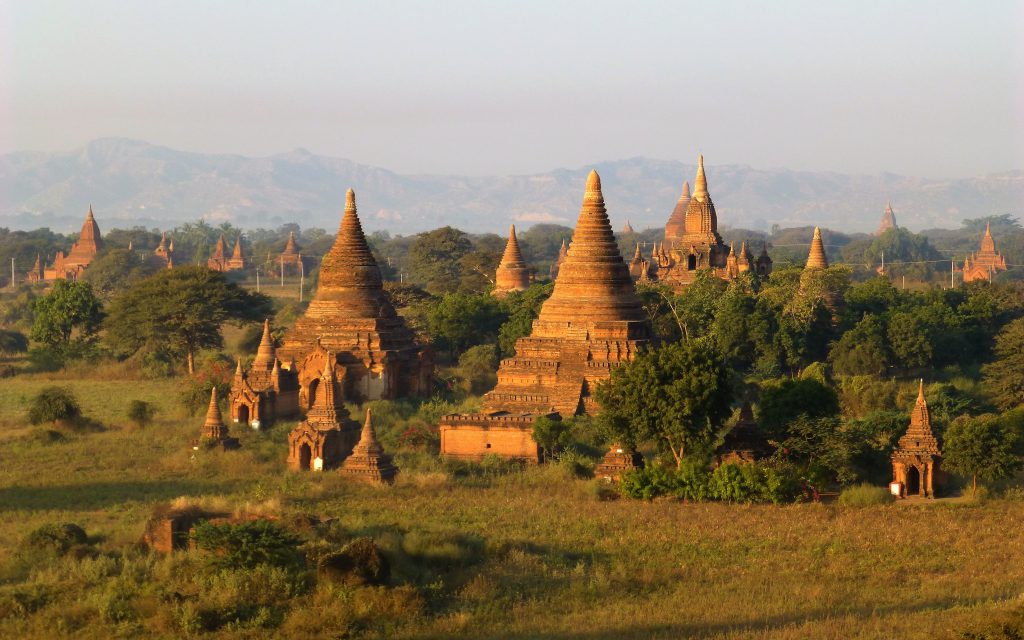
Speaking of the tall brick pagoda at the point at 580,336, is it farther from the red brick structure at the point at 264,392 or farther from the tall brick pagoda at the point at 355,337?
the red brick structure at the point at 264,392

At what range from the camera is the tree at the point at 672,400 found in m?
32.0

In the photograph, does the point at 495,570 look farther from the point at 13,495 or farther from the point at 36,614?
the point at 13,495

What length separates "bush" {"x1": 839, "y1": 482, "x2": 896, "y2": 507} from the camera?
3011cm

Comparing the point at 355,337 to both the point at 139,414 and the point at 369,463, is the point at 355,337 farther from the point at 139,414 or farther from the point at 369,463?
the point at 369,463

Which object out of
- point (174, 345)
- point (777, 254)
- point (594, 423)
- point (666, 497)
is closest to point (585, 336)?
point (594, 423)

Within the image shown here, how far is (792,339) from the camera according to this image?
5181cm

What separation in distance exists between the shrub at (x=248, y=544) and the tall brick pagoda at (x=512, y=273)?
4898 centimetres

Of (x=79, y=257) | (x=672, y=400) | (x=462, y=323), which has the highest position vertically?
(x=79, y=257)

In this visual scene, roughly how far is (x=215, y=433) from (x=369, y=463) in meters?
5.69

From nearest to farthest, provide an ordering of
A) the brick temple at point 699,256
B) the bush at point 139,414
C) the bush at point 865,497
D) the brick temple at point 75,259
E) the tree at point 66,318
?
1. the bush at point 865,497
2. the bush at point 139,414
3. the tree at point 66,318
4. the brick temple at point 699,256
5. the brick temple at point 75,259

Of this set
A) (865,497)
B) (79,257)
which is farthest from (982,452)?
(79,257)

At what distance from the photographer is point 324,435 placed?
34750 millimetres

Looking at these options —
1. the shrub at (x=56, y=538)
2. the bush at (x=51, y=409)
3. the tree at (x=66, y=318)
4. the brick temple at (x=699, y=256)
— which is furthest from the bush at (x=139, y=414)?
the brick temple at (x=699, y=256)

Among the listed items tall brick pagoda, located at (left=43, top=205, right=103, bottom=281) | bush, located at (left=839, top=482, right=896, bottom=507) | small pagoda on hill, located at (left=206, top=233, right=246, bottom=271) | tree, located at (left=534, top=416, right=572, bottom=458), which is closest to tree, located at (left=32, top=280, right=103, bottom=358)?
tree, located at (left=534, top=416, right=572, bottom=458)
